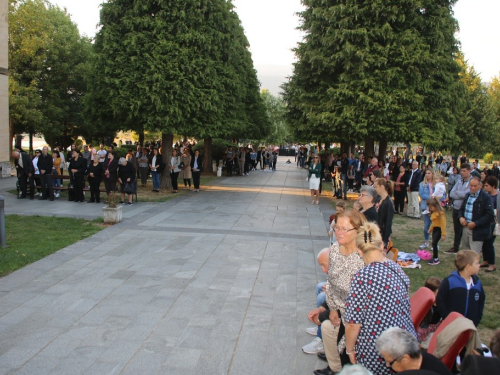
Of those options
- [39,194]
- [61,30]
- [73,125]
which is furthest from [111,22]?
[73,125]

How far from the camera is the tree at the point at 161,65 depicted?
19.0 meters

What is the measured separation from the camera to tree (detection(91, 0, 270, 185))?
18953 millimetres

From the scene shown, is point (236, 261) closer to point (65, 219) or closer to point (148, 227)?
point (148, 227)

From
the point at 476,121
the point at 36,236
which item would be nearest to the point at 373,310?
the point at 36,236

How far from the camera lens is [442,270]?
29.4 ft

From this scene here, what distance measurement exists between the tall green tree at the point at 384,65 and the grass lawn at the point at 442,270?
199 inches

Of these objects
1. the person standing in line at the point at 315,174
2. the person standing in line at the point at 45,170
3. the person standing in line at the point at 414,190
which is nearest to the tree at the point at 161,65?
the person standing in line at the point at 45,170

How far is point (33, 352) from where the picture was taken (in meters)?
5.13

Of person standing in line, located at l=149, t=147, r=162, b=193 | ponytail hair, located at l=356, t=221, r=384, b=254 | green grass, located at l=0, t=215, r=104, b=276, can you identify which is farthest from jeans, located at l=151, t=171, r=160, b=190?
ponytail hair, located at l=356, t=221, r=384, b=254

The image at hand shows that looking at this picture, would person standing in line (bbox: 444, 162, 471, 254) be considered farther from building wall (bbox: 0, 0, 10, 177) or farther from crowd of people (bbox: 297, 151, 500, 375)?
building wall (bbox: 0, 0, 10, 177)

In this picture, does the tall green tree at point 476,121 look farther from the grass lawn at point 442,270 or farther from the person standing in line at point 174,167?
the person standing in line at point 174,167

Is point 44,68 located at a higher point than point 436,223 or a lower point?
higher

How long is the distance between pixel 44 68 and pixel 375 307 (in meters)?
34.3

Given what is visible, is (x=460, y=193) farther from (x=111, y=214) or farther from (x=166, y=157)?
(x=166, y=157)
